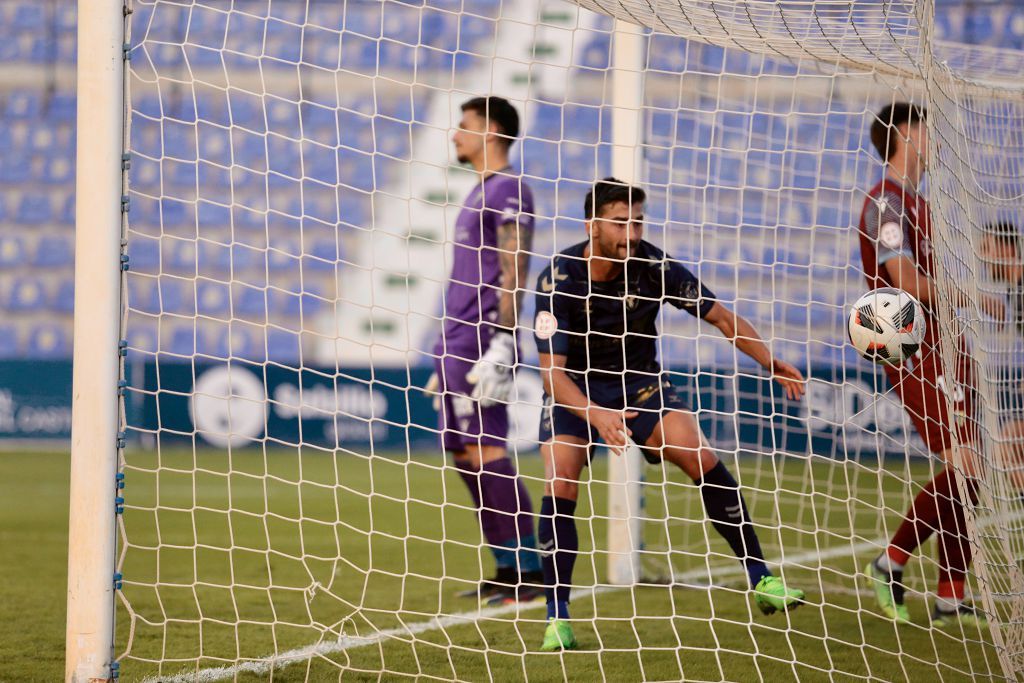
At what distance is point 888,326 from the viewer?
3844 millimetres

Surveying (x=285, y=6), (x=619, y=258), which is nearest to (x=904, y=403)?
(x=619, y=258)

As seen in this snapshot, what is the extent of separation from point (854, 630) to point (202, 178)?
31.9 ft

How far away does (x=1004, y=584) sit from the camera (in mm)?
3547

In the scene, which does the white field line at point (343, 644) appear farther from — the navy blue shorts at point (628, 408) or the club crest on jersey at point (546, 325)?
the club crest on jersey at point (546, 325)

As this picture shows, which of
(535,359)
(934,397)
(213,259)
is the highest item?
(213,259)

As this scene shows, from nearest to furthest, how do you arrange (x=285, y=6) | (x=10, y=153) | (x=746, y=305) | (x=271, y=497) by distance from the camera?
(x=271, y=497)
(x=746, y=305)
(x=285, y=6)
(x=10, y=153)

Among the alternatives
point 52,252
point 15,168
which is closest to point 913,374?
point 52,252

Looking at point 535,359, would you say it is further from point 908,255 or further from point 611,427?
point 611,427

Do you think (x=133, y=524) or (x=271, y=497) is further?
(x=271, y=497)

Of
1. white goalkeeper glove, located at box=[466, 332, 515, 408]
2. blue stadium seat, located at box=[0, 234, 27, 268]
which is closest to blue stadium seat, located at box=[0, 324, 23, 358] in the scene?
blue stadium seat, located at box=[0, 234, 27, 268]

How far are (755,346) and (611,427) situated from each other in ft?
2.20

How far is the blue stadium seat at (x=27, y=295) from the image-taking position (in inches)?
506

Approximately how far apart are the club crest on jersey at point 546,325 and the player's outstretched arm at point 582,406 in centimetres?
7

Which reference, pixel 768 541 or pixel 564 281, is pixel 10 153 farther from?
pixel 564 281
